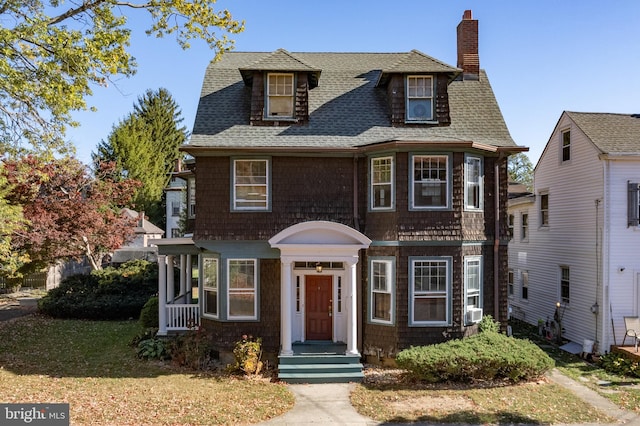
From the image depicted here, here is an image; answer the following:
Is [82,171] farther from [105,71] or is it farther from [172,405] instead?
[172,405]

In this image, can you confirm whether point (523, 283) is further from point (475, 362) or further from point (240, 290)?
point (240, 290)

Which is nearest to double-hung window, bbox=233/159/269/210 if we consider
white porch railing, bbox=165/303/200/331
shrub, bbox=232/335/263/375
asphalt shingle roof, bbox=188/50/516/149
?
asphalt shingle roof, bbox=188/50/516/149

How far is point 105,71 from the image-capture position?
10.8 metres

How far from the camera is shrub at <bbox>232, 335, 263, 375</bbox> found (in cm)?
1214

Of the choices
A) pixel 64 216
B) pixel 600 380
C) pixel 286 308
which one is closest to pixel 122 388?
pixel 286 308

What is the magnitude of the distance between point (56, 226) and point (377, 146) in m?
16.8

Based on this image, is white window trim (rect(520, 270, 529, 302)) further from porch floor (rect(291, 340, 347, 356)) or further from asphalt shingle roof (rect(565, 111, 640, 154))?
porch floor (rect(291, 340, 347, 356))

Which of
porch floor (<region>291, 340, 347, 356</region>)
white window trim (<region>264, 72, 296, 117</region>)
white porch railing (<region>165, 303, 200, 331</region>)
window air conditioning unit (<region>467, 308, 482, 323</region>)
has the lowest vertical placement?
porch floor (<region>291, 340, 347, 356</region>)

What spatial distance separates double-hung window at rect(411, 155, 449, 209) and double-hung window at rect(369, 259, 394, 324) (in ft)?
6.55

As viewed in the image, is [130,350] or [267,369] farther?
[130,350]

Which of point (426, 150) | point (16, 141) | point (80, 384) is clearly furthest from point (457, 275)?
point (16, 141)

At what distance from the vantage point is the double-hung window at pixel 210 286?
44.8 feet

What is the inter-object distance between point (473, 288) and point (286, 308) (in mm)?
5492

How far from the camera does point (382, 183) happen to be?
13.3 metres
